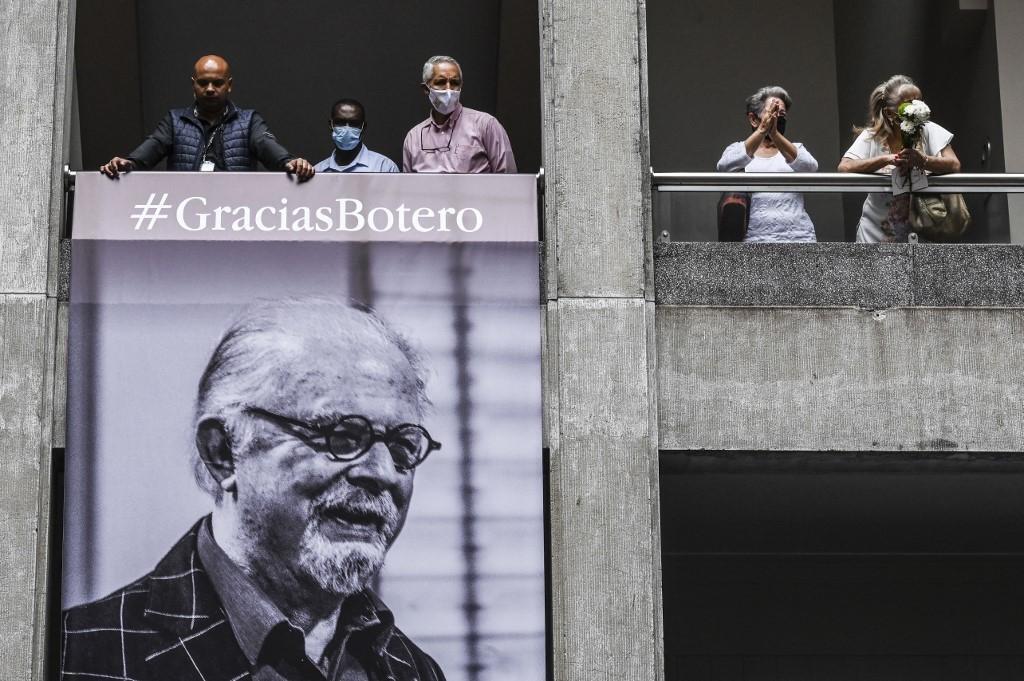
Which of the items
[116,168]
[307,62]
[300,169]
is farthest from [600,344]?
[307,62]

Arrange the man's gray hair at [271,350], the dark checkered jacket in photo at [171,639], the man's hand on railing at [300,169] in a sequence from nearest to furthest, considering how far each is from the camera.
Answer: the dark checkered jacket in photo at [171,639] → the man's gray hair at [271,350] → the man's hand on railing at [300,169]

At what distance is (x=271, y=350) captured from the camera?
9617 mm

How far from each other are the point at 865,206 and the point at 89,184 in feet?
16.1

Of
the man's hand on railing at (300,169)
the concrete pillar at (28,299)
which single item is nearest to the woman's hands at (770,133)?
the man's hand on railing at (300,169)

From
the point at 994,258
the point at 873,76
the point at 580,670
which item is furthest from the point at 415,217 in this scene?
the point at 873,76

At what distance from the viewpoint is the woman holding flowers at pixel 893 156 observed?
10281 millimetres

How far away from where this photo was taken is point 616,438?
31.7 ft

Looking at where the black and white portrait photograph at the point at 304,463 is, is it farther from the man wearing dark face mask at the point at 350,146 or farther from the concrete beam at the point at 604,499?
the man wearing dark face mask at the point at 350,146

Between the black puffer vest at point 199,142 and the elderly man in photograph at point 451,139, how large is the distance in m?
1.04

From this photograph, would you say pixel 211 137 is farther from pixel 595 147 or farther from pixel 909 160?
pixel 909 160

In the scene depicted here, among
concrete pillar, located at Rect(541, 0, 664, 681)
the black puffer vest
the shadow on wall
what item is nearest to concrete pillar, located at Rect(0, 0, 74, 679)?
the black puffer vest

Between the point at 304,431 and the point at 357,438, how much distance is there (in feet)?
1.03

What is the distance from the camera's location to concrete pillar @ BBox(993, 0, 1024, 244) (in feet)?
43.4

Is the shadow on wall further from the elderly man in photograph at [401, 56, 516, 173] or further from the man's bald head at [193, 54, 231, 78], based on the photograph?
the man's bald head at [193, 54, 231, 78]
